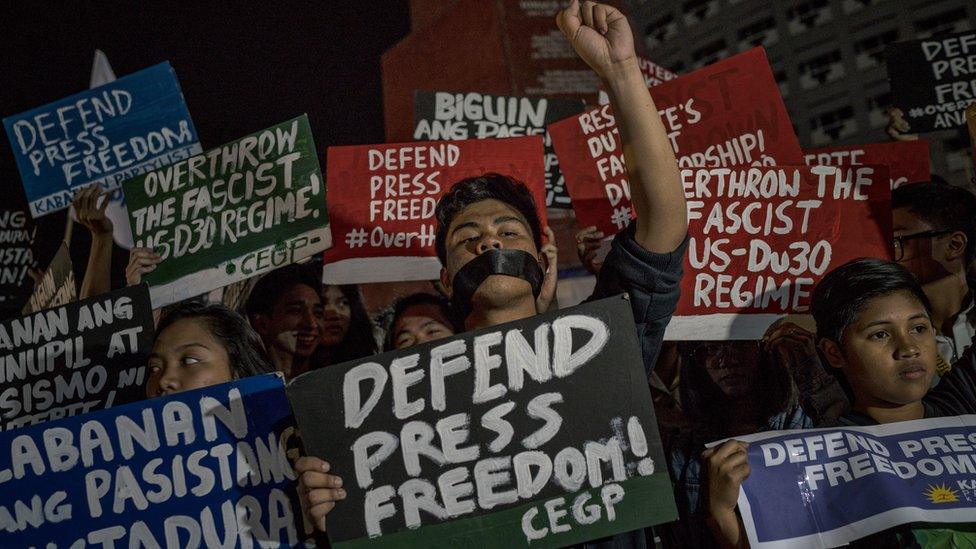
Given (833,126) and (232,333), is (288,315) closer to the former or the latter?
(232,333)

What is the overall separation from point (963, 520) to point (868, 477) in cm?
24

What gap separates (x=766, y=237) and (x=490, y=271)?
1294 mm

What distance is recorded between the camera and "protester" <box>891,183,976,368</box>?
11.5 feet

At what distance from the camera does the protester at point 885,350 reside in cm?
255

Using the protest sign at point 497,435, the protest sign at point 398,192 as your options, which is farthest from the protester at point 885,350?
the protest sign at point 398,192

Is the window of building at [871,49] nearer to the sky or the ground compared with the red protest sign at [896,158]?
nearer to the sky

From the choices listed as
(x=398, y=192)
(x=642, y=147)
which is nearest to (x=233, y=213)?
(x=398, y=192)

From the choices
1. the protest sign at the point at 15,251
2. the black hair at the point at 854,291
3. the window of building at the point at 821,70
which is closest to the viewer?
the black hair at the point at 854,291

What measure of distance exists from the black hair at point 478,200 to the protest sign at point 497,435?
0.85 meters

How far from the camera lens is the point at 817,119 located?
33.5 metres

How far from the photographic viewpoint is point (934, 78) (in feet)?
17.1

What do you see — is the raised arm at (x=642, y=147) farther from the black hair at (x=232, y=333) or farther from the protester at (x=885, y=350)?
the black hair at (x=232, y=333)

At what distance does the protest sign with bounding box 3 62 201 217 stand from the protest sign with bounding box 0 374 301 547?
2.67 meters

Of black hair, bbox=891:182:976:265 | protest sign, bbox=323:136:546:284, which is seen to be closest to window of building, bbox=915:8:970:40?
black hair, bbox=891:182:976:265
